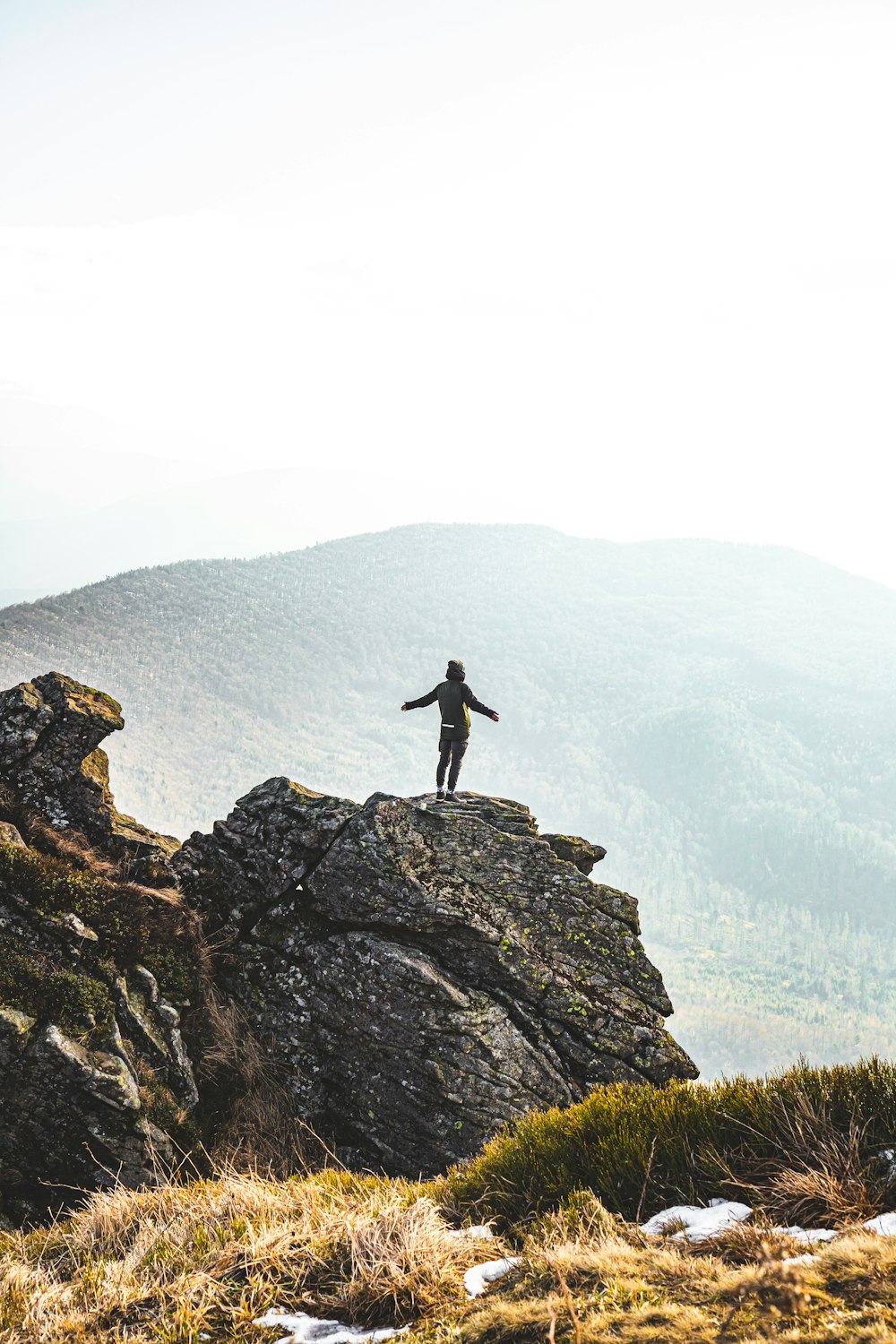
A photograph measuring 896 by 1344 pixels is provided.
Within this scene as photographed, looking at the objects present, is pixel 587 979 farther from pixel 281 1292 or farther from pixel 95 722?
pixel 95 722

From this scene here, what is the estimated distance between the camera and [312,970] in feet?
36.5

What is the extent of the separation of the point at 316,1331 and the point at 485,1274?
115cm

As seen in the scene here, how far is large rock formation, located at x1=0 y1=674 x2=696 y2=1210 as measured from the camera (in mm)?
9039

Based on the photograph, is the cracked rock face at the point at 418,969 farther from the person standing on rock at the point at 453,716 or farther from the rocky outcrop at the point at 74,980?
the person standing on rock at the point at 453,716

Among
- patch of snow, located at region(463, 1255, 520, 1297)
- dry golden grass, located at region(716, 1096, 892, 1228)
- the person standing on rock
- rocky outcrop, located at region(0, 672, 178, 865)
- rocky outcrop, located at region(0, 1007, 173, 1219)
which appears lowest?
rocky outcrop, located at region(0, 1007, 173, 1219)

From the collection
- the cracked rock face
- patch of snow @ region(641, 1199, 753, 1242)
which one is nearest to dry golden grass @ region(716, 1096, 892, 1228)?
patch of snow @ region(641, 1199, 753, 1242)

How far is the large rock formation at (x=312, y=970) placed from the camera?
904 cm

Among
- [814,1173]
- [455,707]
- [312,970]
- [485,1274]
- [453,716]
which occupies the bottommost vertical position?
[312,970]

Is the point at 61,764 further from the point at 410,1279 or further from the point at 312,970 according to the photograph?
the point at 410,1279

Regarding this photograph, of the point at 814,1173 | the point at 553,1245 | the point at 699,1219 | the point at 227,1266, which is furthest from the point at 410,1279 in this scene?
the point at 814,1173

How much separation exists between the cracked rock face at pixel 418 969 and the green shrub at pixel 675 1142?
9.68 feet

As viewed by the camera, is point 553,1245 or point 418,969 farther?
point 418,969

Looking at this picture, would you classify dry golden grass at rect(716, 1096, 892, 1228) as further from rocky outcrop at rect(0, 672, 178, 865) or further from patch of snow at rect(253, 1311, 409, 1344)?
rocky outcrop at rect(0, 672, 178, 865)

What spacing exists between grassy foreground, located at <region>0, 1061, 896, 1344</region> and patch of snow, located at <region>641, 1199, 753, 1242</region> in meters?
0.11
